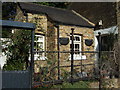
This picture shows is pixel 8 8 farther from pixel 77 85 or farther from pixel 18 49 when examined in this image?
pixel 77 85

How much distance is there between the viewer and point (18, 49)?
17.3 feet

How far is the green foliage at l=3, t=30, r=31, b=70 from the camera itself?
197 inches

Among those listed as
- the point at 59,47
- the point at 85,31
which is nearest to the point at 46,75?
the point at 59,47

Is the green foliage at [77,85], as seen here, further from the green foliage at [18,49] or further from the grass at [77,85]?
the green foliage at [18,49]

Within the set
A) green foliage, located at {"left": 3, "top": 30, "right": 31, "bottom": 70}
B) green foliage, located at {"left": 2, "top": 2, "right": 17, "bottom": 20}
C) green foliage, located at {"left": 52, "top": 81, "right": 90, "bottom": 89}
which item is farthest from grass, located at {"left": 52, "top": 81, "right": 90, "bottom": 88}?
green foliage, located at {"left": 2, "top": 2, "right": 17, "bottom": 20}

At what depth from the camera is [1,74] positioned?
310cm

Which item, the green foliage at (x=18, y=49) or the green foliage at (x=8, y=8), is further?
the green foliage at (x=8, y=8)

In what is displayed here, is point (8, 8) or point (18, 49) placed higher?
point (8, 8)

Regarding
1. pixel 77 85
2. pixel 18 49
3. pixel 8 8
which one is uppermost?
pixel 8 8

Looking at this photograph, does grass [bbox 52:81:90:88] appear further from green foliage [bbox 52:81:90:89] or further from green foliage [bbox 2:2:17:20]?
green foliage [bbox 2:2:17:20]

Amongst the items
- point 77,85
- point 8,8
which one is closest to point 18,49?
point 77,85

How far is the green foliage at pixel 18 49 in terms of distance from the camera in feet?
16.4

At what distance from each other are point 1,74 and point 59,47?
275 inches

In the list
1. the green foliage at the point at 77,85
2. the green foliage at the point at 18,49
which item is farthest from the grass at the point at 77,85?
the green foliage at the point at 18,49
